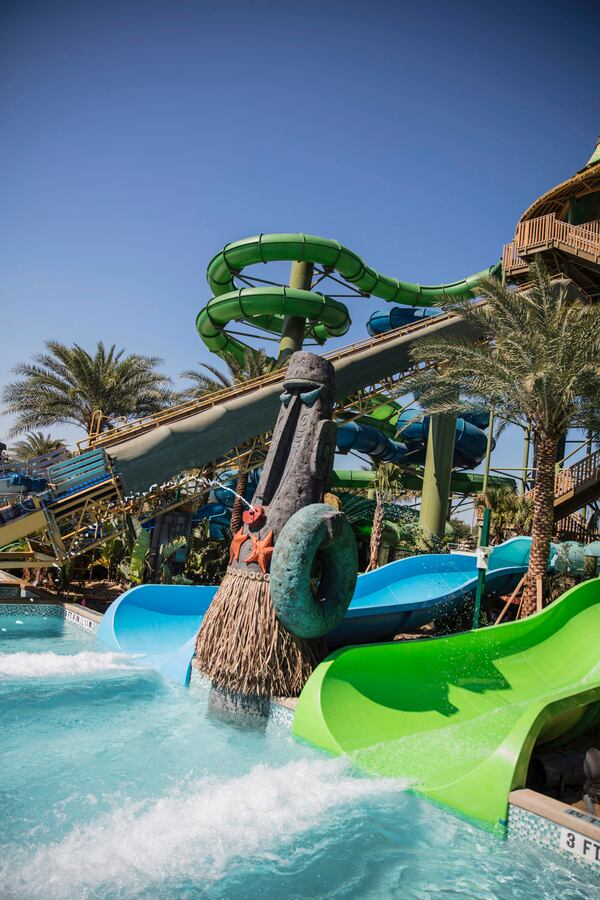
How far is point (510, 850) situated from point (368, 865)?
1042 mm

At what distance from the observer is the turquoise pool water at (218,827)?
4.01 metres

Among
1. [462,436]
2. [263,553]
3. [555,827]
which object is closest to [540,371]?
[263,553]

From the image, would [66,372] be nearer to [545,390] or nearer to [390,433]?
[390,433]

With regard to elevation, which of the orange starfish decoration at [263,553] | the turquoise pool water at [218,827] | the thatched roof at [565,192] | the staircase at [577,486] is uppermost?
the thatched roof at [565,192]

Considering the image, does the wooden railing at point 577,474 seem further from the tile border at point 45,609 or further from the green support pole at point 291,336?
the tile border at point 45,609

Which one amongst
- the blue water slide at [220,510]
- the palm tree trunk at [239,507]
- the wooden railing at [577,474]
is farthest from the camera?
the blue water slide at [220,510]

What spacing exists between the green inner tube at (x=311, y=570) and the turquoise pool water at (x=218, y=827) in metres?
1.16

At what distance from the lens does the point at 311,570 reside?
678cm

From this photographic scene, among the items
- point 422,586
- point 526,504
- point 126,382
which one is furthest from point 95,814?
point 126,382

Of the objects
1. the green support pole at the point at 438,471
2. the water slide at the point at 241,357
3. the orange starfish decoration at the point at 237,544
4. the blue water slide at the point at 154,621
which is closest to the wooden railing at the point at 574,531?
the green support pole at the point at 438,471

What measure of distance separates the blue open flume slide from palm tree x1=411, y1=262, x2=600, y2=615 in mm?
1582

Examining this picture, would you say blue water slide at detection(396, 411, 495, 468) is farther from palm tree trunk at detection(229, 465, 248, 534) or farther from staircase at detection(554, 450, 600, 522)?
palm tree trunk at detection(229, 465, 248, 534)

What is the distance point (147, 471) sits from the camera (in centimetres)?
1364

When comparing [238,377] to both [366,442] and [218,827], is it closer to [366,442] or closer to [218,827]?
[366,442]
